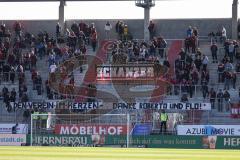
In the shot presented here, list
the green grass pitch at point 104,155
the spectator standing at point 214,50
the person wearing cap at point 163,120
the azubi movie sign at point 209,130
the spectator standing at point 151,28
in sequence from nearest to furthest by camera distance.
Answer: the green grass pitch at point 104,155
the person wearing cap at point 163,120
the azubi movie sign at point 209,130
the spectator standing at point 214,50
the spectator standing at point 151,28

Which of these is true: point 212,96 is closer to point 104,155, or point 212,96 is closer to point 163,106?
point 163,106

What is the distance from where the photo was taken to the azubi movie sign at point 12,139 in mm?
35281

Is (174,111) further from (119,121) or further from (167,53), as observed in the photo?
(167,53)

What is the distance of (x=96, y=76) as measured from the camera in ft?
139

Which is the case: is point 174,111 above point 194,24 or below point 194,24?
below

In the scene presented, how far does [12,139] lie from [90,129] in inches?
162

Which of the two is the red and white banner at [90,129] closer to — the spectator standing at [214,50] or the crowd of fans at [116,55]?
the crowd of fans at [116,55]

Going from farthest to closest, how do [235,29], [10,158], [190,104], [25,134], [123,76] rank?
[235,29] < [123,76] < [190,104] < [25,134] < [10,158]


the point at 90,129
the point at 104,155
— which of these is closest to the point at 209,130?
the point at 90,129

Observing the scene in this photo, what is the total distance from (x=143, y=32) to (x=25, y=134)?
51.0 feet

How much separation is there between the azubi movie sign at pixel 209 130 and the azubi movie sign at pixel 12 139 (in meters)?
8.13

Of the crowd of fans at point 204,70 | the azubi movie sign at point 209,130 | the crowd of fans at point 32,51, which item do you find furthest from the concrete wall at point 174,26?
the azubi movie sign at point 209,130

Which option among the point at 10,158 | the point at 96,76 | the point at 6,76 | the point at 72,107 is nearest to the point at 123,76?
the point at 96,76

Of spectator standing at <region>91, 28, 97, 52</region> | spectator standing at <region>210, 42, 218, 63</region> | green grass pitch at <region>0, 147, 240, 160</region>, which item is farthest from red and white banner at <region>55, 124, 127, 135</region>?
green grass pitch at <region>0, 147, 240, 160</region>
